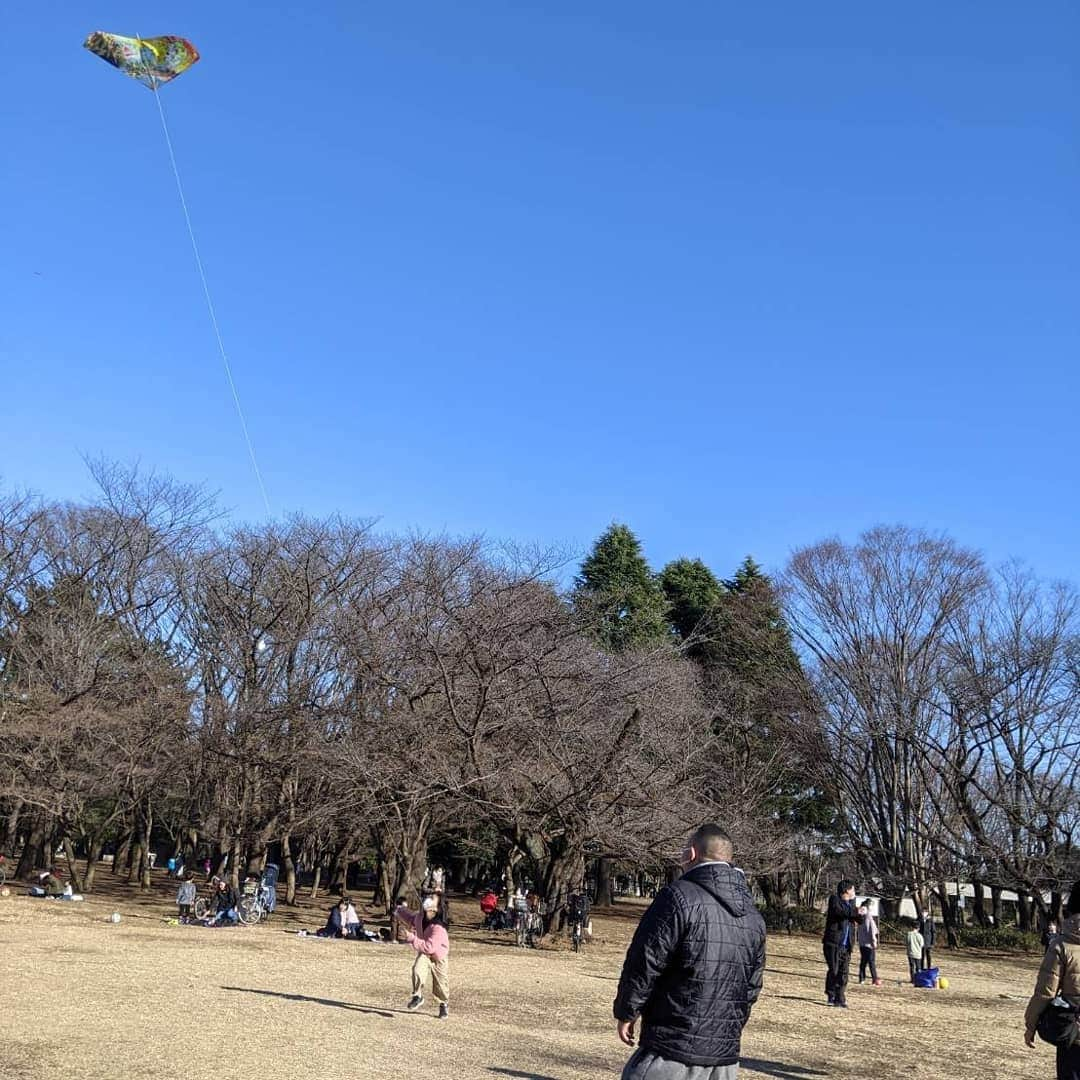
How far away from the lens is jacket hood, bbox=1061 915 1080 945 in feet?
18.5

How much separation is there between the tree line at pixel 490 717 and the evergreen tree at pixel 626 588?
0.34 m

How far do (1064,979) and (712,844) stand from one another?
2.75 m

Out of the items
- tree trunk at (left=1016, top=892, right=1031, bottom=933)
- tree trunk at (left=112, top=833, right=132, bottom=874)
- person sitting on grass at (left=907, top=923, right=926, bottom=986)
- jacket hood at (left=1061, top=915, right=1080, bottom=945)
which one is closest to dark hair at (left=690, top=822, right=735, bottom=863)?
jacket hood at (left=1061, top=915, right=1080, bottom=945)

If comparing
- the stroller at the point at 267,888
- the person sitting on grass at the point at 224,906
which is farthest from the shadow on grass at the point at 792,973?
the stroller at the point at 267,888

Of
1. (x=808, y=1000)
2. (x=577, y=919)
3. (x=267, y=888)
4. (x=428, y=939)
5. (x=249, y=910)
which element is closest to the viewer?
(x=428, y=939)

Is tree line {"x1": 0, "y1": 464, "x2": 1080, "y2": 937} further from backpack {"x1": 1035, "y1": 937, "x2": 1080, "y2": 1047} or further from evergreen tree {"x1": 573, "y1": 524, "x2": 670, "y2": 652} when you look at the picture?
backpack {"x1": 1035, "y1": 937, "x2": 1080, "y2": 1047}

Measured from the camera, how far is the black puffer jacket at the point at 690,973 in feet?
12.8

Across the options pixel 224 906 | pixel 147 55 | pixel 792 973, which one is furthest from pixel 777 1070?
pixel 224 906

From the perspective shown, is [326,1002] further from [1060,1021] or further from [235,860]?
[235,860]

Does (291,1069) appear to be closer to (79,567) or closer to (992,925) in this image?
(79,567)

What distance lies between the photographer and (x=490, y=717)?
20.9 m

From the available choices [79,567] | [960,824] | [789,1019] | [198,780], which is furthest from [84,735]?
[960,824]

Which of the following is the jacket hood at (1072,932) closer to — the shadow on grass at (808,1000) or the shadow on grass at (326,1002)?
the shadow on grass at (326,1002)

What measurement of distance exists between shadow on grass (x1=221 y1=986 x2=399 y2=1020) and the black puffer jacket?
24.3ft
